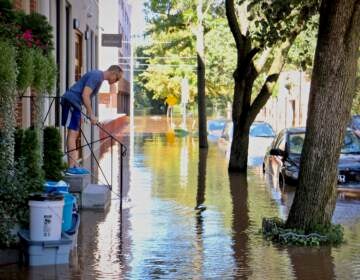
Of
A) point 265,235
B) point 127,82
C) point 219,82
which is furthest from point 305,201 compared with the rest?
point 127,82

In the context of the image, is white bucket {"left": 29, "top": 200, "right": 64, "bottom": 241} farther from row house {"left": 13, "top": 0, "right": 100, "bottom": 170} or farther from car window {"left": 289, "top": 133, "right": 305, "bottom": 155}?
car window {"left": 289, "top": 133, "right": 305, "bottom": 155}

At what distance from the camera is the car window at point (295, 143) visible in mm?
17078

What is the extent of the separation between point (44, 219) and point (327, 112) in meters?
3.70

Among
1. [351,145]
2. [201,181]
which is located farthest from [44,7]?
[351,145]

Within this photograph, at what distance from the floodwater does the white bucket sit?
0.33 meters

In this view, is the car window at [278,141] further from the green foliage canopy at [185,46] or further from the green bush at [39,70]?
the green foliage canopy at [185,46]

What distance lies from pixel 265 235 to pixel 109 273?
2735mm

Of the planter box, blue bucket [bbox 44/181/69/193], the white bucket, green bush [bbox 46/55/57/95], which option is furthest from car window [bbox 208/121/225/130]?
the white bucket

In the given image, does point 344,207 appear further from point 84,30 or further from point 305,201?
point 84,30

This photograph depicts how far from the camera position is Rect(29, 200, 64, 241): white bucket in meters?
7.55

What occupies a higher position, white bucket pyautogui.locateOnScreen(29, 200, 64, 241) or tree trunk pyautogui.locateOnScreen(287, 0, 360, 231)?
tree trunk pyautogui.locateOnScreen(287, 0, 360, 231)

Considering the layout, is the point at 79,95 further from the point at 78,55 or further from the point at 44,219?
the point at 78,55

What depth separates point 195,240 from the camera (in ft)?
30.6

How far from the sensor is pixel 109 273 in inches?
Result: 295
